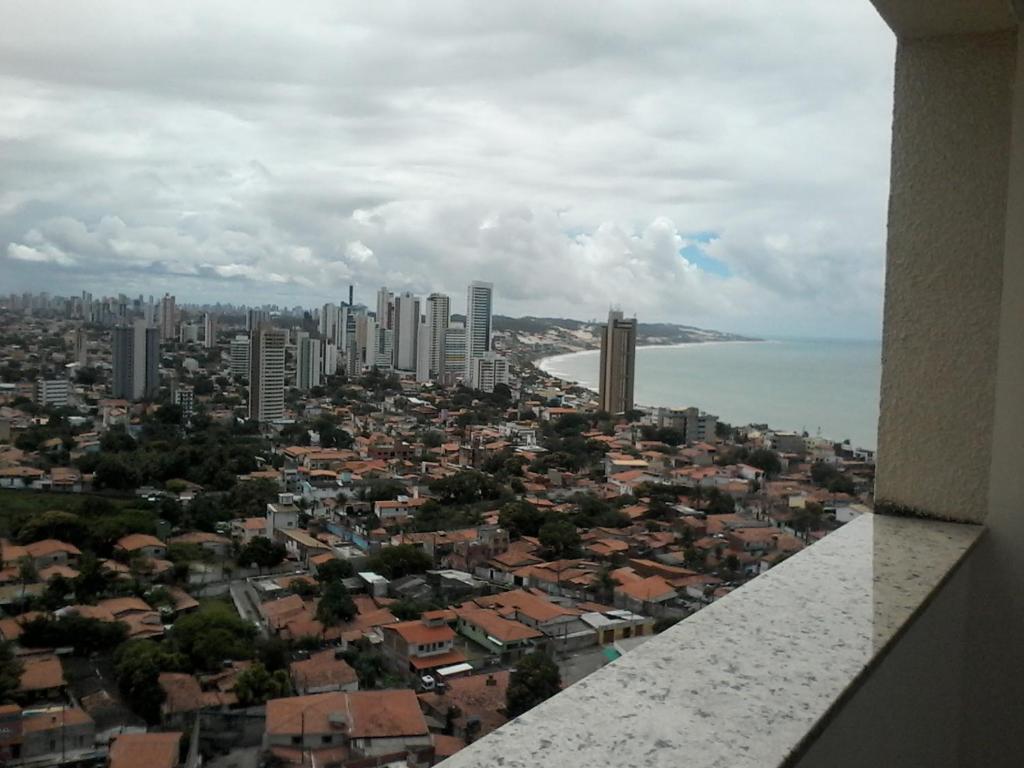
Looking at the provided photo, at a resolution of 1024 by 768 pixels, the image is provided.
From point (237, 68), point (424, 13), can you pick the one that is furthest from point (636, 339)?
point (237, 68)

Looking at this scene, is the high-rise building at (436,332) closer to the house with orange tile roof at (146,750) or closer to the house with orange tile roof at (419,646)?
the house with orange tile roof at (419,646)

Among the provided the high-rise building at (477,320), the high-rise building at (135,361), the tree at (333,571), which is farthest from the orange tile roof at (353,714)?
the high-rise building at (477,320)

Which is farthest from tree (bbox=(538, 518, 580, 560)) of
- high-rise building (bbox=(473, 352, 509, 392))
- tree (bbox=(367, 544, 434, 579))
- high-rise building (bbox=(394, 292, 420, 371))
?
high-rise building (bbox=(394, 292, 420, 371))

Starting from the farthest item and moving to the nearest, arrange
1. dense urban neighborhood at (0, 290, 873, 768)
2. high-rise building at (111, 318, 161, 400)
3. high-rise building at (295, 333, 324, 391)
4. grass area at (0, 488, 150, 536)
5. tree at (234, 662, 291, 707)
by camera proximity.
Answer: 1. high-rise building at (295, 333, 324, 391)
2. high-rise building at (111, 318, 161, 400)
3. grass area at (0, 488, 150, 536)
4. tree at (234, 662, 291, 707)
5. dense urban neighborhood at (0, 290, 873, 768)

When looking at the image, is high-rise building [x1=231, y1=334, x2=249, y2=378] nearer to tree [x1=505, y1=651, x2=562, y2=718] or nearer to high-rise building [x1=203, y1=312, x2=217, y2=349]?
high-rise building [x1=203, y1=312, x2=217, y2=349]

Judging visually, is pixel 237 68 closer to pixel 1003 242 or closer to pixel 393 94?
pixel 393 94

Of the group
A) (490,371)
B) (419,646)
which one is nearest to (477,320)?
(490,371)

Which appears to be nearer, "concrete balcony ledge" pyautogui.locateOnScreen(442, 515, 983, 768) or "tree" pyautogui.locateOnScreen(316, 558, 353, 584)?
"concrete balcony ledge" pyautogui.locateOnScreen(442, 515, 983, 768)
